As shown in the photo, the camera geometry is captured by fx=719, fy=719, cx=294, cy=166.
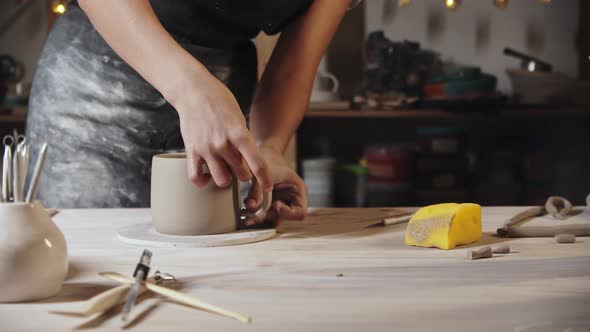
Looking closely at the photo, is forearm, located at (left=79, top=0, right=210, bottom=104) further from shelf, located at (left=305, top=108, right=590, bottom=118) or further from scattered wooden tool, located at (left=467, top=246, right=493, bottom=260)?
shelf, located at (left=305, top=108, right=590, bottom=118)

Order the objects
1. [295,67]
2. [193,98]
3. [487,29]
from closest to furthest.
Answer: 1. [193,98]
2. [295,67]
3. [487,29]

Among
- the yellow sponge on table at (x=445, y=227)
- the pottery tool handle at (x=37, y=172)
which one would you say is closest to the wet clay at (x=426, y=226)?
the yellow sponge on table at (x=445, y=227)

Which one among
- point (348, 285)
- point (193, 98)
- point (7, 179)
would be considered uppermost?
point (193, 98)

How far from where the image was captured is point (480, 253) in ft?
2.71

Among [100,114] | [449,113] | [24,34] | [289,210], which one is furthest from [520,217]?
[24,34]

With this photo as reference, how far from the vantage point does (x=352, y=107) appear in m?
2.90

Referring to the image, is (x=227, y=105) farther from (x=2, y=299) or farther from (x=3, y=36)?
(x=3, y=36)

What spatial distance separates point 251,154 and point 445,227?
0.84ft

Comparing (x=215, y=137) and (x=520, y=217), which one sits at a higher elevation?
(x=215, y=137)

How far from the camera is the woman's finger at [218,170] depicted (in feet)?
2.93

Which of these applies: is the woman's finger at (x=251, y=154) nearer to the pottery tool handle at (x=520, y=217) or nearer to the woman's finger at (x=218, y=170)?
the woman's finger at (x=218, y=170)

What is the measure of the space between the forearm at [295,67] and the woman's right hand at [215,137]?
35 cm

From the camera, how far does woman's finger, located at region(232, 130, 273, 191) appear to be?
90 centimetres

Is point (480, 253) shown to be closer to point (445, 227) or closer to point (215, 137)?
point (445, 227)
